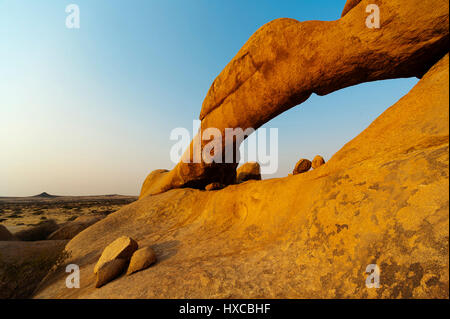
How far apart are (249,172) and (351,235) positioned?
1300cm

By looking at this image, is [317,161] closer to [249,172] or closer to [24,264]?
[249,172]

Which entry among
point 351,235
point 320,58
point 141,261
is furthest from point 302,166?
point 141,261

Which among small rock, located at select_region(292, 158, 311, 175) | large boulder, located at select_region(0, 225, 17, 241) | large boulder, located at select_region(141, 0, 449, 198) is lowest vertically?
large boulder, located at select_region(0, 225, 17, 241)

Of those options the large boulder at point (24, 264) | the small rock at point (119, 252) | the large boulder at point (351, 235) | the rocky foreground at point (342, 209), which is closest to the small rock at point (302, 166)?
the rocky foreground at point (342, 209)

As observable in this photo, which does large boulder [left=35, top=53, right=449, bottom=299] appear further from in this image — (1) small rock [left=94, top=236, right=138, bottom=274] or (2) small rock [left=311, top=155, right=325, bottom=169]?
(2) small rock [left=311, top=155, right=325, bottom=169]

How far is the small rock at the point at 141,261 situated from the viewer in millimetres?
3589

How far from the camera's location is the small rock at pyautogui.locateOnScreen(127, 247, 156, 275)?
3.59m

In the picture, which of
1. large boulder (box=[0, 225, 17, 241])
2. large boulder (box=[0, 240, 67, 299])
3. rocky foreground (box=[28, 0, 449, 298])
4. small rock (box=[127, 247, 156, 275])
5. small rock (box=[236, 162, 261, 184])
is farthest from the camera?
small rock (box=[236, 162, 261, 184])

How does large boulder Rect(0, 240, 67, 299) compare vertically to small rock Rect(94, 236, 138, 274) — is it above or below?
below

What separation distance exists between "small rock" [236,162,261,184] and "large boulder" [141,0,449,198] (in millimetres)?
8501

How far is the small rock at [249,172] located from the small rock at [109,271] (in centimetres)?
1185

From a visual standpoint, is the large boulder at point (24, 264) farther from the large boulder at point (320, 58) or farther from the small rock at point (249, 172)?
the small rock at point (249, 172)

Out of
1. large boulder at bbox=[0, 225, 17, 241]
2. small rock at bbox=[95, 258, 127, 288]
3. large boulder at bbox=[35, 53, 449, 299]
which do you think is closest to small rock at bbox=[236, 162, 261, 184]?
large boulder at bbox=[35, 53, 449, 299]
